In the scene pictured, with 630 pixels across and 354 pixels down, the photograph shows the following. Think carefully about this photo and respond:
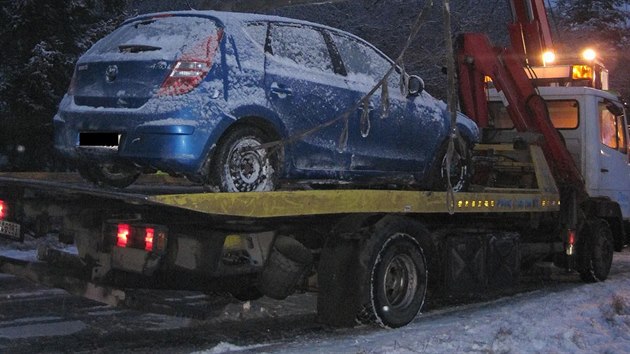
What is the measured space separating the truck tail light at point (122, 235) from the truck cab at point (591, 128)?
6.09m

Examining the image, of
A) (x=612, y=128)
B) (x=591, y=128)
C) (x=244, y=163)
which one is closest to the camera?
(x=244, y=163)

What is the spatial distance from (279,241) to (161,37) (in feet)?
6.11

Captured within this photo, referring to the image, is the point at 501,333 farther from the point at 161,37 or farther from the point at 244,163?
the point at 161,37

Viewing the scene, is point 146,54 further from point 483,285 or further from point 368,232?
point 483,285

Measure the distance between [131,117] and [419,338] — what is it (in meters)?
2.79

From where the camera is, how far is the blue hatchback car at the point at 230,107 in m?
5.37

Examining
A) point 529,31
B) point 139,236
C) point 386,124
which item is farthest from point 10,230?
point 529,31

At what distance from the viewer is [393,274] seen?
6582mm

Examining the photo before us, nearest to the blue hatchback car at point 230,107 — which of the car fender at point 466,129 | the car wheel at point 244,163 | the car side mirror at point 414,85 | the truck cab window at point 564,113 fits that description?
the car wheel at point 244,163

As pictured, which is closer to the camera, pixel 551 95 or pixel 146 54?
pixel 146 54

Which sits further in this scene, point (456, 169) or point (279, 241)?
point (456, 169)

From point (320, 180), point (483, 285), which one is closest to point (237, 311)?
point (320, 180)

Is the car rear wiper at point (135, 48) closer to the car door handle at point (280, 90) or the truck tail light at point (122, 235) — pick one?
the car door handle at point (280, 90)

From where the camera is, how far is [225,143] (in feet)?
18.2
